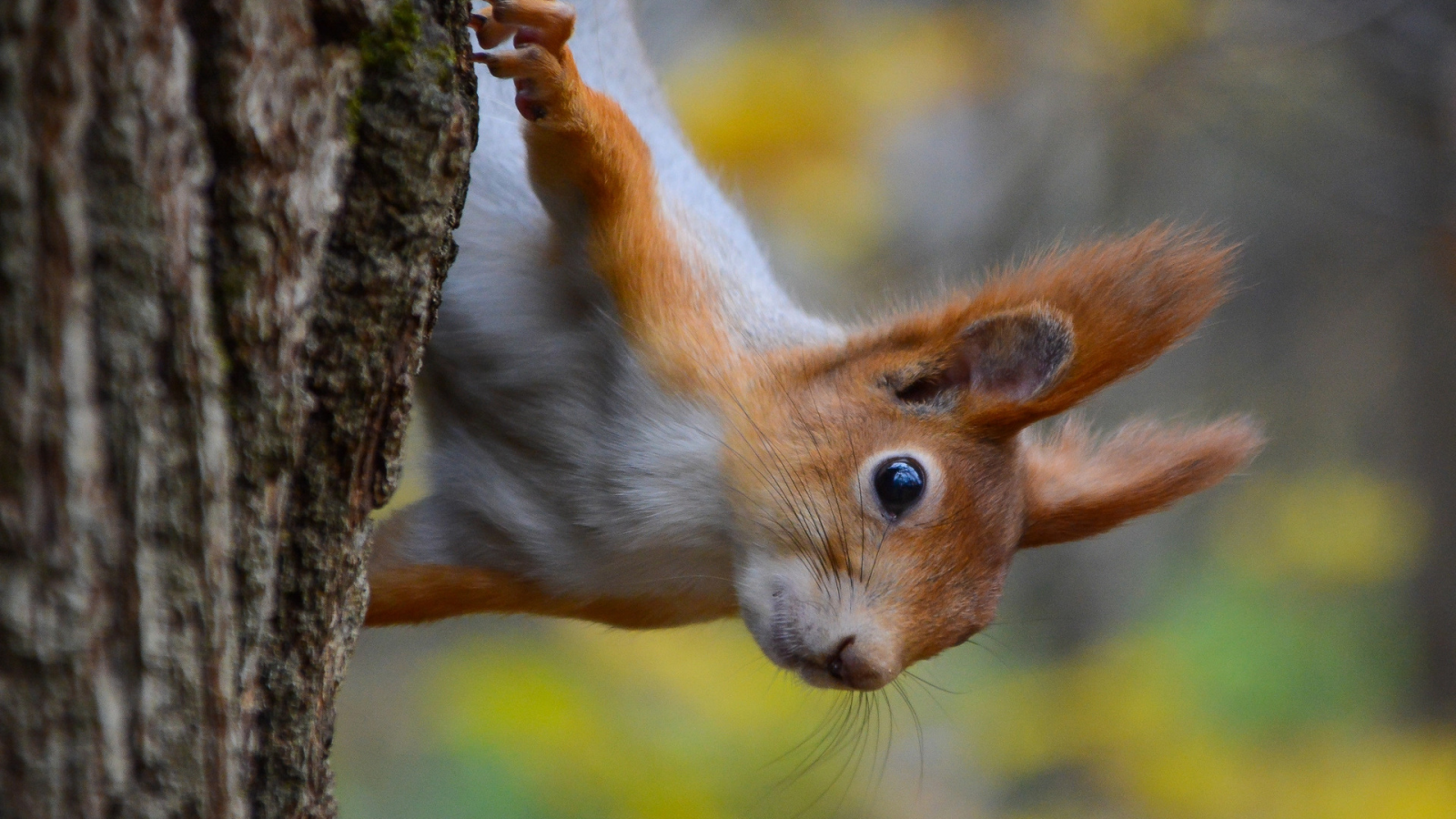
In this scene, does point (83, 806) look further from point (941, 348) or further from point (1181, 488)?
point (1181, 488)

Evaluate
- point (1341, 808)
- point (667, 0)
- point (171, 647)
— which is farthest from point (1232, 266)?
point (667, 0)

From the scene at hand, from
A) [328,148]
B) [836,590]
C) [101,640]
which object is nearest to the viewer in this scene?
[101,640]

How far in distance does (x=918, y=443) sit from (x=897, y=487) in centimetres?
11

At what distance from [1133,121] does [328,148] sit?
4.96 meters

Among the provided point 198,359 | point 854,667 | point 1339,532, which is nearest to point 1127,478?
point 854,667

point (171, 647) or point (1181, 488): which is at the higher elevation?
point (1181, 488)

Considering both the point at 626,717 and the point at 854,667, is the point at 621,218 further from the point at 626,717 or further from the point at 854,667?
the point at 626,717

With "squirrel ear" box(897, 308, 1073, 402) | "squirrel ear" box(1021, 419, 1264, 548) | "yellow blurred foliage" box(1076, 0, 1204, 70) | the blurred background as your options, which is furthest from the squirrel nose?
"yellow blurred foliage" box(1076, 0, 1204, 70)

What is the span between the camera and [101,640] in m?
1.03

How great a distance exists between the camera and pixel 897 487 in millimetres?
2121

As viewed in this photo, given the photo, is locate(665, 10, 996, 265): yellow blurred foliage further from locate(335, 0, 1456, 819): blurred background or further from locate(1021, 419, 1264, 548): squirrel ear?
locate(1021, 419, 1264, 548): squirrel ear

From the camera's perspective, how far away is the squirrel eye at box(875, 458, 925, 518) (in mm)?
2123

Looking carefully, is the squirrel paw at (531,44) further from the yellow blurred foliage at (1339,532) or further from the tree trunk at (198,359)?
the yellow blurred foliage at (1339,532)

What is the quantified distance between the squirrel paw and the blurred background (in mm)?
1597
